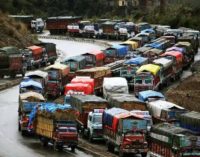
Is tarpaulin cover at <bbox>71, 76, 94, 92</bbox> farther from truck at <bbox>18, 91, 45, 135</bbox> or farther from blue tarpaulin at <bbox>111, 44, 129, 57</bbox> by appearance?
blue tarpaulin at <bbox>111, 44, 129, 57</bbox>

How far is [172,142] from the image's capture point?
1469 inches

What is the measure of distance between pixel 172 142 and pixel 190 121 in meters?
4.15

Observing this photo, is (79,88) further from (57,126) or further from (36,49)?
(36,49)

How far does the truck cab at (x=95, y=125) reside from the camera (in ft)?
149

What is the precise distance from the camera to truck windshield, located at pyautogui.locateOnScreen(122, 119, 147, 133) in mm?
41156

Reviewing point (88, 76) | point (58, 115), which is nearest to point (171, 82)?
point (88, 76)

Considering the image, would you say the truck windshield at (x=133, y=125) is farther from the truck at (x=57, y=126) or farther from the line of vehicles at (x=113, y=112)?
the truck at (x=57, y=126)

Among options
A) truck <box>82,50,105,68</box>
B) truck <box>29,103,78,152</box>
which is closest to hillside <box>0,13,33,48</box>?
truck <box>82,50,105,68</box>

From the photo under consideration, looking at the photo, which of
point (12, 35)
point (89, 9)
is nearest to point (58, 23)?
point (12, 35)

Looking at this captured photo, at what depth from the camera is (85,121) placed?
1868 inches

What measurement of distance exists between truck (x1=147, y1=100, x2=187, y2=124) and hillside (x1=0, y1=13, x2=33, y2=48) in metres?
47.2

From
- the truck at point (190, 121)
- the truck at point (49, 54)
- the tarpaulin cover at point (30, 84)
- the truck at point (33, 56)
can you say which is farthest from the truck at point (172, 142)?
→ the truck at point (49, 54)

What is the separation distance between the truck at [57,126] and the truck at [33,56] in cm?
3656

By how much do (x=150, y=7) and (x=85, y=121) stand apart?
391 feet
